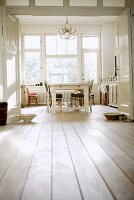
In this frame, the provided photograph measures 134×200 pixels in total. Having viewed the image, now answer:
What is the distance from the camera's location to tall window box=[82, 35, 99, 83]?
13.6 metres

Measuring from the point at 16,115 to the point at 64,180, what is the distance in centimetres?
458

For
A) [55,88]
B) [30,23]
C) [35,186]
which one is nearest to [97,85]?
[30,23]

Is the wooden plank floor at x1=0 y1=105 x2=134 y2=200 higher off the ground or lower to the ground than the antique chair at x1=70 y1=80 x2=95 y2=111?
lower

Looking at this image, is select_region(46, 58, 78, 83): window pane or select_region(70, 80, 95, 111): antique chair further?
select_region(46, 58, 78, 83): window pane

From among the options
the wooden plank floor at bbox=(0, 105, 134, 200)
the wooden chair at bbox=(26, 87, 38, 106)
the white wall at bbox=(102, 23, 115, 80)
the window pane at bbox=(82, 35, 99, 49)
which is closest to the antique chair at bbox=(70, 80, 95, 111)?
the wooden chair at bbox=(26, 87, 38, 106)

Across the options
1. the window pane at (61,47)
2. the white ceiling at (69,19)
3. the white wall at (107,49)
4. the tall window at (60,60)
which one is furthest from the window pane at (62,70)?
the white ceiling at (69,19)

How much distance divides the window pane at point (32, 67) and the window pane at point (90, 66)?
2185 mm

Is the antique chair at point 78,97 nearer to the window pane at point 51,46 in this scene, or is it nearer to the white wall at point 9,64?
the white wall at point 9,64

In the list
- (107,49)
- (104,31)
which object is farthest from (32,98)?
(104,31)

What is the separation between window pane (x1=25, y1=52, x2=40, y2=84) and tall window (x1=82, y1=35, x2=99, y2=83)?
2.11 m

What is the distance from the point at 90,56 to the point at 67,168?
11.8m

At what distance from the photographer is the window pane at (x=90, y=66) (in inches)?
538

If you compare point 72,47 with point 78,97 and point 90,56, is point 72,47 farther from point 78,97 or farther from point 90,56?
point 78,97

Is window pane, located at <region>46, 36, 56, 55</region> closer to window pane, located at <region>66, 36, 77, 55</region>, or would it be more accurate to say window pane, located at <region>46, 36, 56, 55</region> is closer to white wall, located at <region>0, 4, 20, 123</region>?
window pane, located at <region>66, 36, 77, 55</region>
